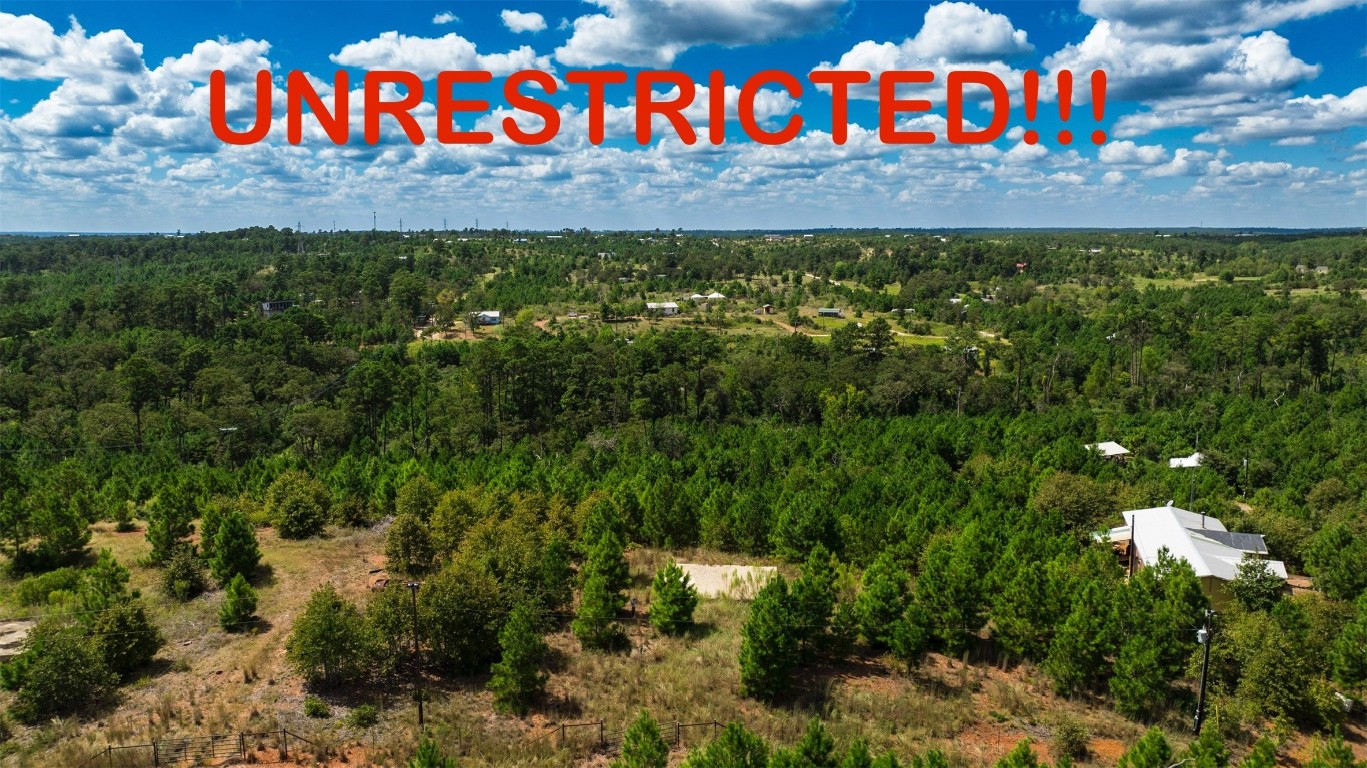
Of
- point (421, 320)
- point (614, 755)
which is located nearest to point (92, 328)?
point (421, 320)

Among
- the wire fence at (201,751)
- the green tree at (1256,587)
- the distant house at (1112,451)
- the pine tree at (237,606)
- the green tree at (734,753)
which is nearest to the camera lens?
the green tree at (734,753)

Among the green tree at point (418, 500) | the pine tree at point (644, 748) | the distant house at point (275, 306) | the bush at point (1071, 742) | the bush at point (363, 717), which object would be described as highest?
the distant house at point (275, 306)

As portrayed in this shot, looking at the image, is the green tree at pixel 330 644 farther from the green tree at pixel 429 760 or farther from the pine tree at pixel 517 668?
the green tree at pixel 429 760

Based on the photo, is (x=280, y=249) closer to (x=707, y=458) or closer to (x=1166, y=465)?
(x=707, y=458)

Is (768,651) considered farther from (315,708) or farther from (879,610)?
(315,708)

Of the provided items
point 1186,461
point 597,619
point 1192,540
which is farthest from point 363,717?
point 1186,461

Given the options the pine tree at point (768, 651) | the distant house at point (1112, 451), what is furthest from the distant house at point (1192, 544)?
the pine tree at point (768, 651)
